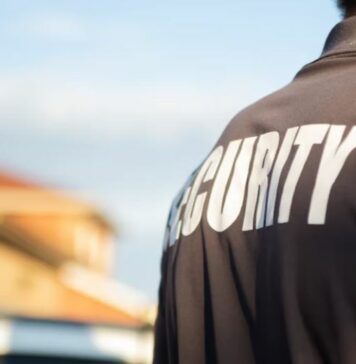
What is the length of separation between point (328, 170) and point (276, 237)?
12 cm

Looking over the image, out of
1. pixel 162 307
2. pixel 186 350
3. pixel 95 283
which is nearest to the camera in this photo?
pixel 186 350

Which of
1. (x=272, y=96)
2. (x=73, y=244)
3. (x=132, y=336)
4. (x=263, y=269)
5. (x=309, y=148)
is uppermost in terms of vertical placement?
(x=73, y=244)

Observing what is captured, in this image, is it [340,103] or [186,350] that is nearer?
[340,103]

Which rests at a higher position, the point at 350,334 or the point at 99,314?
the point at 99,314

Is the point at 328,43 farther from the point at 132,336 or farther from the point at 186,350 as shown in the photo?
the point at 132,336

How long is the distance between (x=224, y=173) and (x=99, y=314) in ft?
118

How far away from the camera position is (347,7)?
2.20 metres

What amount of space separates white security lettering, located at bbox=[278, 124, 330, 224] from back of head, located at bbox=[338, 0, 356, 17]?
224 millimetres

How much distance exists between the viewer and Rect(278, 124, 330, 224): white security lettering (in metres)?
2.03

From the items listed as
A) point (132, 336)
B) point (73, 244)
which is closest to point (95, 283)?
point (73, 244)

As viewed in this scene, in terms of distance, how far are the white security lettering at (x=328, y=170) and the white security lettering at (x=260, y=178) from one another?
113mm

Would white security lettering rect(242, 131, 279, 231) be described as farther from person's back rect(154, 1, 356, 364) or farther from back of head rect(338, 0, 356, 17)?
back of head rect(338, 0, 356, 17)

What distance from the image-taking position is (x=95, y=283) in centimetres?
4131

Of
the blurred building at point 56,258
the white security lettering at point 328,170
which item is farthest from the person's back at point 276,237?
the blurred building at point 56,258
